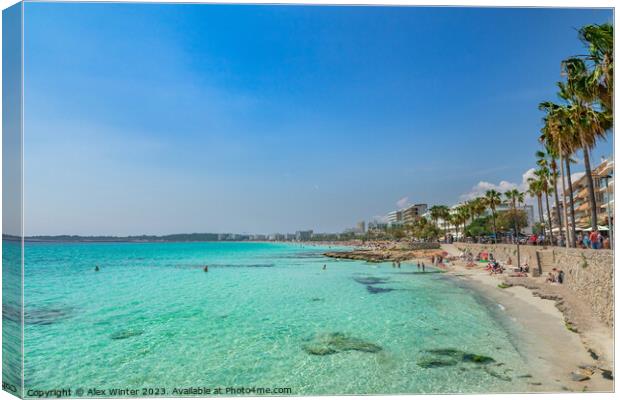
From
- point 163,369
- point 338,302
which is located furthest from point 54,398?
point 338,302

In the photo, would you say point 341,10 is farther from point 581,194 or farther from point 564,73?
point 581,194

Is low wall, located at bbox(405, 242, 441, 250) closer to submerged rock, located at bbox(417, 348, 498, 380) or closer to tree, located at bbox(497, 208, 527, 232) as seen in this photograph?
tree, located at bbox(497, 208, 527, 232)

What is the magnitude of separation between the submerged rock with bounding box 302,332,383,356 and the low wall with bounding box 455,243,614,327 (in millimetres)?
6076

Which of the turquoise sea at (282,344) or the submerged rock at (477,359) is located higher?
the submerged rock at (477,359)

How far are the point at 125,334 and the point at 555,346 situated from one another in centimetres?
1397

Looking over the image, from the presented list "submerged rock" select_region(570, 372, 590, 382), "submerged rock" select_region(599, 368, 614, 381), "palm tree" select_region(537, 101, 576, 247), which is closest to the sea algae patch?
"submerged rock" select_region(570, 372, 590, 382)

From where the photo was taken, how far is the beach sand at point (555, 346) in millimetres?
7902

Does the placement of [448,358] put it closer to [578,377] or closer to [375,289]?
[578,377]

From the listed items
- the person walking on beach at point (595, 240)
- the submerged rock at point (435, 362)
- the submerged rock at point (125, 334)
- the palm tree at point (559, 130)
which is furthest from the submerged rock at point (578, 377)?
the submerged rock at point (125, 334)

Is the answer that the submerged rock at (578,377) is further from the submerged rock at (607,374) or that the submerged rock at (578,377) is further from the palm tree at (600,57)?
the palm tree at (600,57)

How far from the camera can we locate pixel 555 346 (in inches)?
407

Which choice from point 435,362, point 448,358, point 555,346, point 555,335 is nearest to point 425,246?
point 555,335

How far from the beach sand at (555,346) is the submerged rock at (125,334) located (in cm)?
1264

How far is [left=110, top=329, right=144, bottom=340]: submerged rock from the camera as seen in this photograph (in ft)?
45.4
